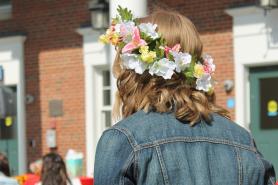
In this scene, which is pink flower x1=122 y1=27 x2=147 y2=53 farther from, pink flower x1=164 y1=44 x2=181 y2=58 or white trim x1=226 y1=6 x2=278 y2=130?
white trim x1=226 y1=6 x2=278 y2=130

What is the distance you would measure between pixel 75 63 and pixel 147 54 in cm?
1038

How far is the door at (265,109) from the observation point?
10.4 meters

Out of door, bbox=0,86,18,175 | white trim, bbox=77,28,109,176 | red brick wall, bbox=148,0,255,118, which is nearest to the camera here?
red brick wall, bbox=148,0,255,118

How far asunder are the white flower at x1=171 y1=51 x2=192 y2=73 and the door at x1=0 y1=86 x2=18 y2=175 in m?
11.4

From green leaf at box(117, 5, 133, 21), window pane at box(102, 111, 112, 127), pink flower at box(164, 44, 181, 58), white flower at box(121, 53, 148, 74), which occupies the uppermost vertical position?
green leaf at box(117, 5, 133, 21)

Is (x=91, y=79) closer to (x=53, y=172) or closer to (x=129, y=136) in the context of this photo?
(x=53, y=172)

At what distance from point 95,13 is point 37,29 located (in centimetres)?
208

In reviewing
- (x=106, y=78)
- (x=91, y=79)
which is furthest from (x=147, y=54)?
(x=106, y=78)

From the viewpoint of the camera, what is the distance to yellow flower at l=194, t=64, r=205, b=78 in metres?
2.47

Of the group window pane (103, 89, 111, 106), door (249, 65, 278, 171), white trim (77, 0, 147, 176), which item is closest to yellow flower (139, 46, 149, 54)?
door (249, 65, 278, 171)

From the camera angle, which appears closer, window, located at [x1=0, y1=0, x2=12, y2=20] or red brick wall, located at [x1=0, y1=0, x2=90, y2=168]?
red brick wall, located at [x1=0, y1=0, x2=90, y2=168]

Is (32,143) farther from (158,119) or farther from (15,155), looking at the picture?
(158,119)

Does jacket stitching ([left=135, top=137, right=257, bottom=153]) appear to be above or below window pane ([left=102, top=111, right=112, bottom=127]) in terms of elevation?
above

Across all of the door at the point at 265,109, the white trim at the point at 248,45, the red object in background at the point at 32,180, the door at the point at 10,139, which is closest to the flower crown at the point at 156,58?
the red object in background at the point at 32,180
